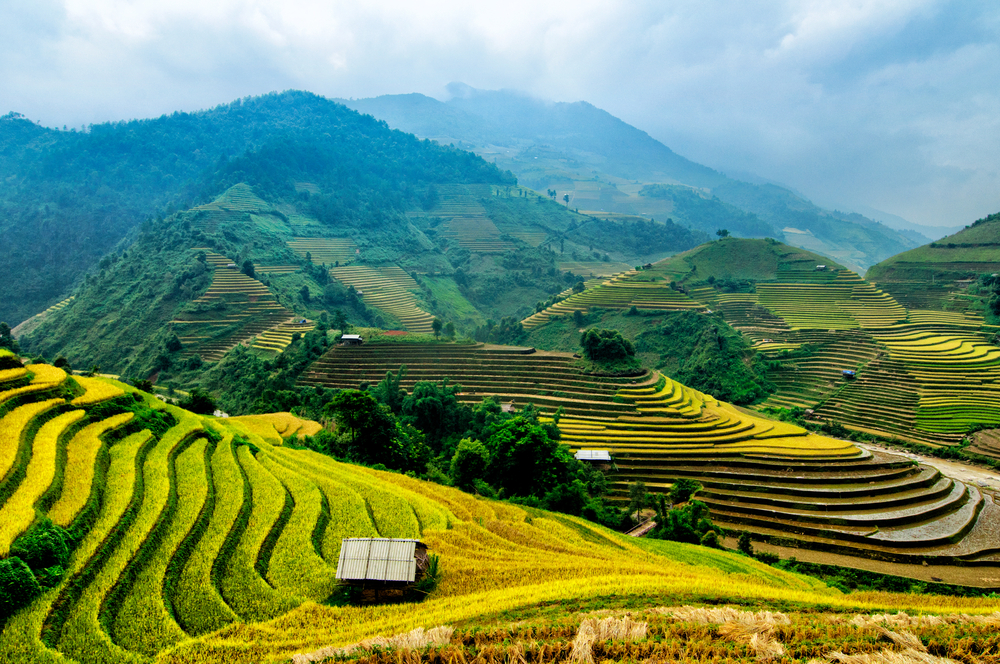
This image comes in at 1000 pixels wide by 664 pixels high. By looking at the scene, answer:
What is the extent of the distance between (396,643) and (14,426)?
13.4 m

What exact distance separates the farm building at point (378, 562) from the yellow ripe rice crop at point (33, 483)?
5.78 m

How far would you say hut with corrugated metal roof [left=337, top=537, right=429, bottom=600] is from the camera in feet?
33.7

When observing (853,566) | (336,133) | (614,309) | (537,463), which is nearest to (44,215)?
(336,133)

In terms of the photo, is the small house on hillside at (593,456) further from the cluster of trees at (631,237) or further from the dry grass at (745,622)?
the cluster of trees at (631,237)

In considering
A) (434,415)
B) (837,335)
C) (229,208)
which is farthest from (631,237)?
(434,415)

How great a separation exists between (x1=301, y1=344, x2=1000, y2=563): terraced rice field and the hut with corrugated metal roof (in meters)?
19.2

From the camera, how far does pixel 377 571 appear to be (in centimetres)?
1036

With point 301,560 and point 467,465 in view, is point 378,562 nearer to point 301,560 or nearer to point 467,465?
point 301,560

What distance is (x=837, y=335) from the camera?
53.3m

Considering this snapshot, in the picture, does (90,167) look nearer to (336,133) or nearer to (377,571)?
(336,133)

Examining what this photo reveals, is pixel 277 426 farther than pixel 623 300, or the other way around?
pixel 623 300

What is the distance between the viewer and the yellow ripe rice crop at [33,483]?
994 centimetres

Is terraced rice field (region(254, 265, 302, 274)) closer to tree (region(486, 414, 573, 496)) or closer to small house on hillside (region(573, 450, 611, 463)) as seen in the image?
small house on hillside (region(573, 450, 611, 463))

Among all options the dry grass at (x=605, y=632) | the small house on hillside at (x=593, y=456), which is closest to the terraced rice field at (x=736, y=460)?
the small house on hillside at (x=593, y=456)
